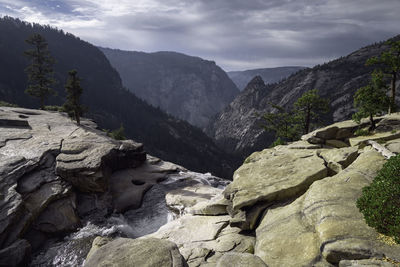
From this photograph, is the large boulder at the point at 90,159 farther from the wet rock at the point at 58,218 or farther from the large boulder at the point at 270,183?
the large boulder at the point at 270,183

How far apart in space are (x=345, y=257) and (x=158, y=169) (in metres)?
29.3

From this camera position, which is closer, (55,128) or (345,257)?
(345,257)

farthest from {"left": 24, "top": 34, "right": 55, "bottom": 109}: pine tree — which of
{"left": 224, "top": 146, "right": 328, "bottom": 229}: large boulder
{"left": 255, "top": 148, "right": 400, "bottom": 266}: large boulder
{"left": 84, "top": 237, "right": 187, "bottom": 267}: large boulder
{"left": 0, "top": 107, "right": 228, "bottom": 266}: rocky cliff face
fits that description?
{"left": 255, "top": 148, "right": 400, "bottom": 266}: large boulder

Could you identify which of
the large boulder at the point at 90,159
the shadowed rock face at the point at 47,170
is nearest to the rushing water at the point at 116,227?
the shadowed rock face at the point at 47,170

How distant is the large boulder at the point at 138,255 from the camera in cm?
1027

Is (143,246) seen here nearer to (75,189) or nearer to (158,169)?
(75,189)

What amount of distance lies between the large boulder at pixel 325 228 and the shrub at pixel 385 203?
402mm

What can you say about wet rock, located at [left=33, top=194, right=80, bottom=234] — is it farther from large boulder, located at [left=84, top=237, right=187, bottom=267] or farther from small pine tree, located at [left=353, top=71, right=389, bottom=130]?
small pine tree, located at [left=353, top=71, right=389, bottom=130]

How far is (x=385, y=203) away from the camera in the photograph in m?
9.91

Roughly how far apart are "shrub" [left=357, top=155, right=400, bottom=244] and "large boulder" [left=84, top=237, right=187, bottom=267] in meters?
8.28

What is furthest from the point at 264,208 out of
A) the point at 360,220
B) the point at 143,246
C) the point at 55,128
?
the point at 55,128

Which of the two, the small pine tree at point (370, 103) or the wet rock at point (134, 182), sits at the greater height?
the small pine tree at point (370, 103)

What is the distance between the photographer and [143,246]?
1130 centimetres

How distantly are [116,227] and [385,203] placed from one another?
22248 mm
